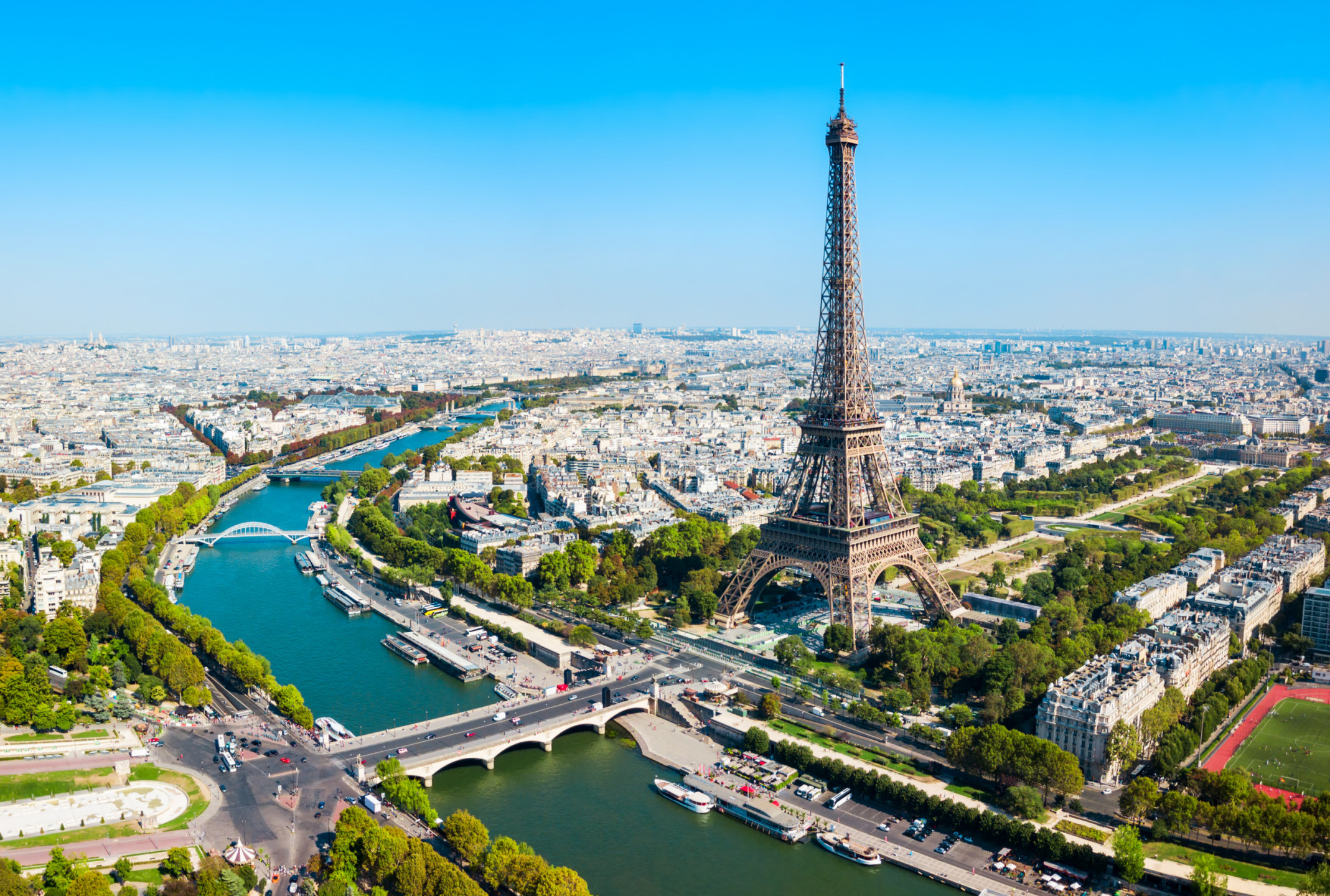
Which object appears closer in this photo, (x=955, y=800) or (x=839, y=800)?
(x=955, y=800)

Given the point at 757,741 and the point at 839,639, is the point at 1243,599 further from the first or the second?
the point at 757,741

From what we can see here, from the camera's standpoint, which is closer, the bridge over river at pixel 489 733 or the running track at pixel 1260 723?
the running track at pixel 1260 723

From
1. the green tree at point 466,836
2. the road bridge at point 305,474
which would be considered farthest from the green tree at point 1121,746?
the road bridge at point 305,474

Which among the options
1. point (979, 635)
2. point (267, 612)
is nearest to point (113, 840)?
point (267, 612)

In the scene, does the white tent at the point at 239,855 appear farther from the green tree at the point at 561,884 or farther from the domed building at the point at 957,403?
the domed building at the point at 957,403

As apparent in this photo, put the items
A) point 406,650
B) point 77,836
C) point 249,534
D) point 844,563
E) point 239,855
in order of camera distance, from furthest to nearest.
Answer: point 249,534 → point 406,650 → point 844,563 → point 77,836 → point 239,855

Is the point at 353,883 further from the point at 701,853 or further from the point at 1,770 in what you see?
the point at 1,770

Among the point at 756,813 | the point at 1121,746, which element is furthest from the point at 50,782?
the point at 1121,746
